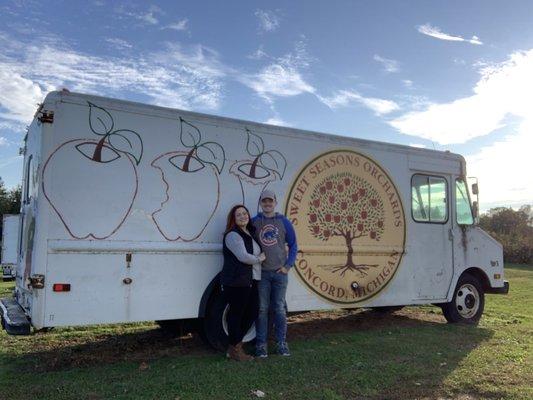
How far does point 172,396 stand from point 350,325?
4.64 m

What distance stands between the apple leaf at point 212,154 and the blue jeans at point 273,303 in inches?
57.7

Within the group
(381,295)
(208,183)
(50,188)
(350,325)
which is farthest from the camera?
(350,325)

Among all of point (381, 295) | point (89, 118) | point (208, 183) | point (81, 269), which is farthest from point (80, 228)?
A: point (381, 295)

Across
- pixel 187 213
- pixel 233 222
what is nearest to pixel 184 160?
pixel 187 213

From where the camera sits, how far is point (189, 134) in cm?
635

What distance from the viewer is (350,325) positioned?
8836mm

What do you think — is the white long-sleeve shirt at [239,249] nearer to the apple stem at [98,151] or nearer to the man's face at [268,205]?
the man's face at [268,205]

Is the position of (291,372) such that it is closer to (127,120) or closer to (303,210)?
(303,210)

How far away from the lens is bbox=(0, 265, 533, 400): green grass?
16.6 feet

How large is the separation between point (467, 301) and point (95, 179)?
6.73 metres

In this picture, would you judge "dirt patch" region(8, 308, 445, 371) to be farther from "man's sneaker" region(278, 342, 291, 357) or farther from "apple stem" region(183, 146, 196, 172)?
"apple stem" region(183, 146, 196, 172)

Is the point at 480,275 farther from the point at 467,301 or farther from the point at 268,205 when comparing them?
the point at 268,205

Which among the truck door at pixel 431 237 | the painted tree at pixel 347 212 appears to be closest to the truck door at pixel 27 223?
the painted tree at pixel 347 212

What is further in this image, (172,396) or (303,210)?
(303,210)
